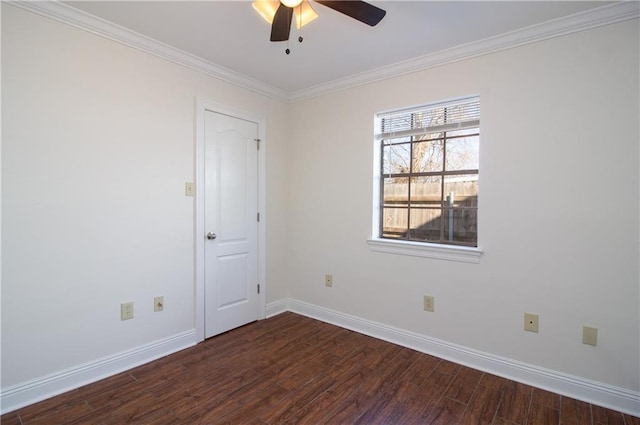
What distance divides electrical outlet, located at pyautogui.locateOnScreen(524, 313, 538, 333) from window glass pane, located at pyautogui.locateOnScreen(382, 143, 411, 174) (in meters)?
1.49

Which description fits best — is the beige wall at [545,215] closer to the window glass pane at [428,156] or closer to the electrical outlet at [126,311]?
the window glass pane at [428,156]

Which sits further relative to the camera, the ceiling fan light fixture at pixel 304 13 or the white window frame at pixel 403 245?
the white window frame at pixel 403 245

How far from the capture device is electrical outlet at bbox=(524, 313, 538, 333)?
2.22 meters

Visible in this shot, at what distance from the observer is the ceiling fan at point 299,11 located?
1616mm

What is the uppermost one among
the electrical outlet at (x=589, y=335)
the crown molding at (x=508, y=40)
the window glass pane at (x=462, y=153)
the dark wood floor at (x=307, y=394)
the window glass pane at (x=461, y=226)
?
the crown molding at (x=508, y=40)

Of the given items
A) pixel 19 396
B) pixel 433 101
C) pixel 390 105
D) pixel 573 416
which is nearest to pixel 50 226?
pixel 19 396

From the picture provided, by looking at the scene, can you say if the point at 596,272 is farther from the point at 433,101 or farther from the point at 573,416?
the point at 433,101

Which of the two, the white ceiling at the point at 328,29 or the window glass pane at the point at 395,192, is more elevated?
the white ceiling at the point at 328,29

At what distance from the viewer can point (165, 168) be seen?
2566 millimetres

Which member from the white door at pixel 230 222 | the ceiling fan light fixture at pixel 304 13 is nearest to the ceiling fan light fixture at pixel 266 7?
the ceiling fan light fixture at pixel 304 13

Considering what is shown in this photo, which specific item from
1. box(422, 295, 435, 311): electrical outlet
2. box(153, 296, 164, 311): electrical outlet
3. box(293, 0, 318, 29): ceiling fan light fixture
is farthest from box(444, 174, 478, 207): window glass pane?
box(153, 296, 164, 311): electrical outlet

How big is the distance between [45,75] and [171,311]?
188 cm

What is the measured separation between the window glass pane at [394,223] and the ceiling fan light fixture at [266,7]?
194cm

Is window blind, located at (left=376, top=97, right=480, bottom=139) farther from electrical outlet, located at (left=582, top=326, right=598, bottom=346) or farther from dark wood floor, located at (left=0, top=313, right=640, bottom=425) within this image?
dark wood floor, located at (left=0, top=313, right=640, bottom=425)
